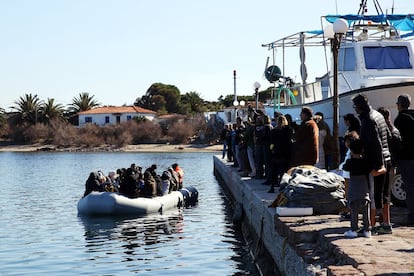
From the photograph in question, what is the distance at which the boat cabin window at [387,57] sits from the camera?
23031 mm

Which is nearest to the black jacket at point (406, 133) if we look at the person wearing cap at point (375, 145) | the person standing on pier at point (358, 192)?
the person wearing cap at point (375, 145)

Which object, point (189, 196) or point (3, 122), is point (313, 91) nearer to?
point (189, 196)

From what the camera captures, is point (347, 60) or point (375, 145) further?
point (347, 60)

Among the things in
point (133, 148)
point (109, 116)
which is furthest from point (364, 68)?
point (109, 116)

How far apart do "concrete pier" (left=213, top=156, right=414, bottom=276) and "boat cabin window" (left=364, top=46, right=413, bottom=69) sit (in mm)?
9245

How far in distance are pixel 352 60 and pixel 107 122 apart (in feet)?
300

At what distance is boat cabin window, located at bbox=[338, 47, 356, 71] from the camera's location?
2342 cm

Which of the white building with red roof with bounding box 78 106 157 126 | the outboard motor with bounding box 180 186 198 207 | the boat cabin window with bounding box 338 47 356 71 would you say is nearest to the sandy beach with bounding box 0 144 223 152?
the white building with red roof with bounding box 78 106 157 126

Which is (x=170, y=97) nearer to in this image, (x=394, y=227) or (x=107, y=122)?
(x=107, y=122)

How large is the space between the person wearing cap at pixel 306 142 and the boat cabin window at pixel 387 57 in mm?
8568

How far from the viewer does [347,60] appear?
23.6 m

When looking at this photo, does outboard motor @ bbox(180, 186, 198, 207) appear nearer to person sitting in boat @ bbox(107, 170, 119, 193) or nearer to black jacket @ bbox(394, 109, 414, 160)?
person sitting in boat @ bbox(107, 170, 119, 193)

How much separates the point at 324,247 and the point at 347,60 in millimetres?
14676

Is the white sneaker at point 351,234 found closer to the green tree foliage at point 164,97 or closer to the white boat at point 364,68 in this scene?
the white boat at point 364,68
